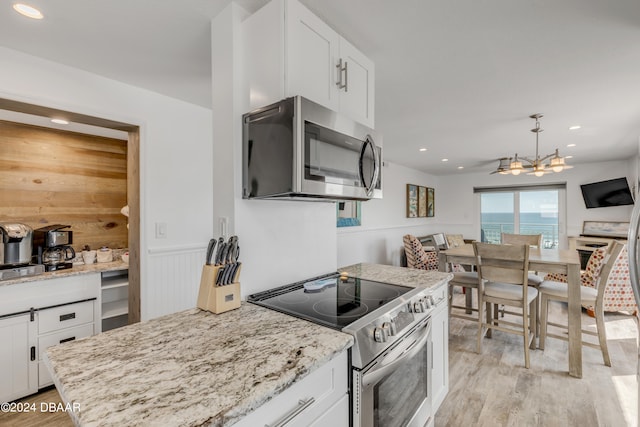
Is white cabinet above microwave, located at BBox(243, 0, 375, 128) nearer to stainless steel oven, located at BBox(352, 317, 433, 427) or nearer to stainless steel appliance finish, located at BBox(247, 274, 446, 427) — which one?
stainless steel appliance finish, located at BBox(247, 274, 446, 427)

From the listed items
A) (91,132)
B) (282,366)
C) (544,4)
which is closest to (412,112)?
(544,4)

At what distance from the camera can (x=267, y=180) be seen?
1297 mm

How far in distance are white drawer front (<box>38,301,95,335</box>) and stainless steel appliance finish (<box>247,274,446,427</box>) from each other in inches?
68.2

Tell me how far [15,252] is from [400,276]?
266 centimetres

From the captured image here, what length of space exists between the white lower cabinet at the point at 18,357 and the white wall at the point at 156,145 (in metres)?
0.68

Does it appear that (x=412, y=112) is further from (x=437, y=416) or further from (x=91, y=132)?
(x=91, y=132)

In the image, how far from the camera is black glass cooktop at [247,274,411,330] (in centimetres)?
120

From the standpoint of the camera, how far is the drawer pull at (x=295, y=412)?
788 millimetres

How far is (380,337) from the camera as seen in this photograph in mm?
1113

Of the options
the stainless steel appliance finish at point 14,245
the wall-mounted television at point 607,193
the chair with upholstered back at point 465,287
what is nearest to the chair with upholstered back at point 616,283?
the chair with upholstered back at point 465,287

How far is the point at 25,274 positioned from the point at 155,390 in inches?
84.0

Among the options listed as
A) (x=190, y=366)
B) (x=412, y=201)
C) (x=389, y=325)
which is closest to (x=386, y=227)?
(x=412, y=201)

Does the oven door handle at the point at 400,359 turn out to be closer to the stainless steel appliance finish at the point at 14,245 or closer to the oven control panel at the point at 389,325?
the oven control panel at the point at 389,325

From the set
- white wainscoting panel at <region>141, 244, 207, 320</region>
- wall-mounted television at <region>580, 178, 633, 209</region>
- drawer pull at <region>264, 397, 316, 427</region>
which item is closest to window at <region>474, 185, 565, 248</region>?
wall-mounted television at <region>580, 178, 633, 209</region>
